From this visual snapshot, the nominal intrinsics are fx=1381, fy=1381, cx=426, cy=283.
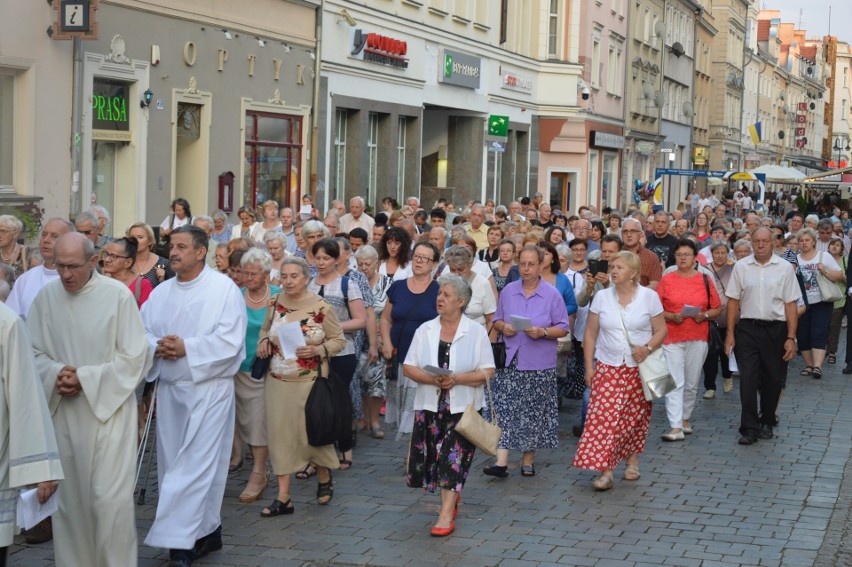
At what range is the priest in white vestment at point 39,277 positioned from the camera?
30.0ft

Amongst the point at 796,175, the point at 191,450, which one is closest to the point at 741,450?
the point at 191,450

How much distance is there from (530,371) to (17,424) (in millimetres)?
5590

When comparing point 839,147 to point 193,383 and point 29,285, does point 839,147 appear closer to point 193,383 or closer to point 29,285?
point 29,285

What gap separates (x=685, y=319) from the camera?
12891mm

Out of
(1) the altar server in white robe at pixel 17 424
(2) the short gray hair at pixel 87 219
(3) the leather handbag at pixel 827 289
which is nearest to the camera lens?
(1) the altar server in white robe at pixel 17 424

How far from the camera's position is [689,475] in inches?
428

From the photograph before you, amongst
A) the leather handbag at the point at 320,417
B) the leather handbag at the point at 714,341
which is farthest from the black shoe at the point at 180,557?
the leather handbag at the point at 714,341

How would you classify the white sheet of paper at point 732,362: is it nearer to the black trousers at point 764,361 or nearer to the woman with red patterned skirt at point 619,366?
the black trousers at point 764,361

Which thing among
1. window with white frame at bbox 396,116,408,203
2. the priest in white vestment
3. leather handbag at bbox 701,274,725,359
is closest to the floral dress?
the priest in white vestment

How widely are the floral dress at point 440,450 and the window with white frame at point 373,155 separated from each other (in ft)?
65.9

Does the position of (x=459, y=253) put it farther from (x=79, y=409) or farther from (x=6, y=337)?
(x=6, y=337)

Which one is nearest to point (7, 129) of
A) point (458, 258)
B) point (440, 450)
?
point (458, 258)

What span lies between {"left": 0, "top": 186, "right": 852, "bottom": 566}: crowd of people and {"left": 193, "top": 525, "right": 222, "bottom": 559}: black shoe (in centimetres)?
2

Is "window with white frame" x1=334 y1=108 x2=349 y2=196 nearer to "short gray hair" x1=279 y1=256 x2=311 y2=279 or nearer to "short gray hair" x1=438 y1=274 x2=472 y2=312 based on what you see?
"short gray hair" x1=279 y1=256 x2=311 y2=279
